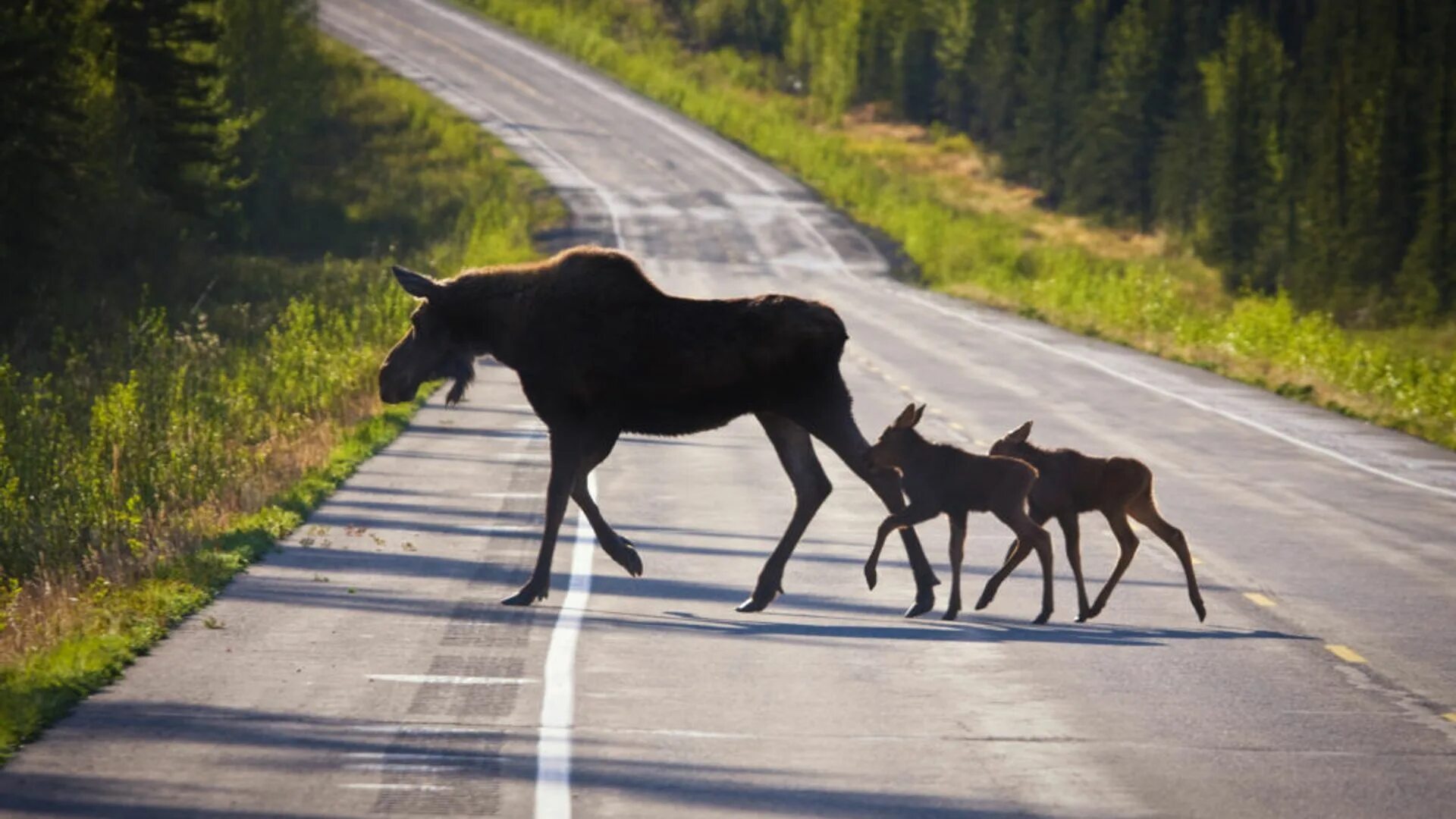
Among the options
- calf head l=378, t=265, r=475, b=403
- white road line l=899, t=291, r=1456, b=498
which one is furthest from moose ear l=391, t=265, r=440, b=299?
white road line l=899, t=291, r=1456, b=498

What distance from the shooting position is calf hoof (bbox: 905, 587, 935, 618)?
13.2 meters

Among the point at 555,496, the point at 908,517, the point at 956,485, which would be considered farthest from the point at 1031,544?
the point at 555,496

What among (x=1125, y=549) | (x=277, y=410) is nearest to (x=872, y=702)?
(x=1125, y=549)

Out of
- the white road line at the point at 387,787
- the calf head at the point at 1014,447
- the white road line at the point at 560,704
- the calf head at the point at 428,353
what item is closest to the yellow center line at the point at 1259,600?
the calf head at the point at 1014,447

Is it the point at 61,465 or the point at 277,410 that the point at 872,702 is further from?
the point at 277,410

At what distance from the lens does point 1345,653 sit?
1224cm

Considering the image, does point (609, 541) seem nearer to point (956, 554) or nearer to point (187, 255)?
point (956, 554)

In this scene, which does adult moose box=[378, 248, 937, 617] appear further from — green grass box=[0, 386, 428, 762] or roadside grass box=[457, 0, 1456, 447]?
roadside grass box=[457, 0, 1456, 447]

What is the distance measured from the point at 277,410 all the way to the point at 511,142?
63815 millimetres

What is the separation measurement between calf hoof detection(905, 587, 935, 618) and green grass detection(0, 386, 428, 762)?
431 centimetres

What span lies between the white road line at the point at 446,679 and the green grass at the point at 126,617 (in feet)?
4.49

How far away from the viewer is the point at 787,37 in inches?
5153

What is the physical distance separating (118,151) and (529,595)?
35.6 m

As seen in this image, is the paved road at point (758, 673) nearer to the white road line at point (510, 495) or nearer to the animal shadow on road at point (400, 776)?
the animal shadow on road at point (400, 776)
